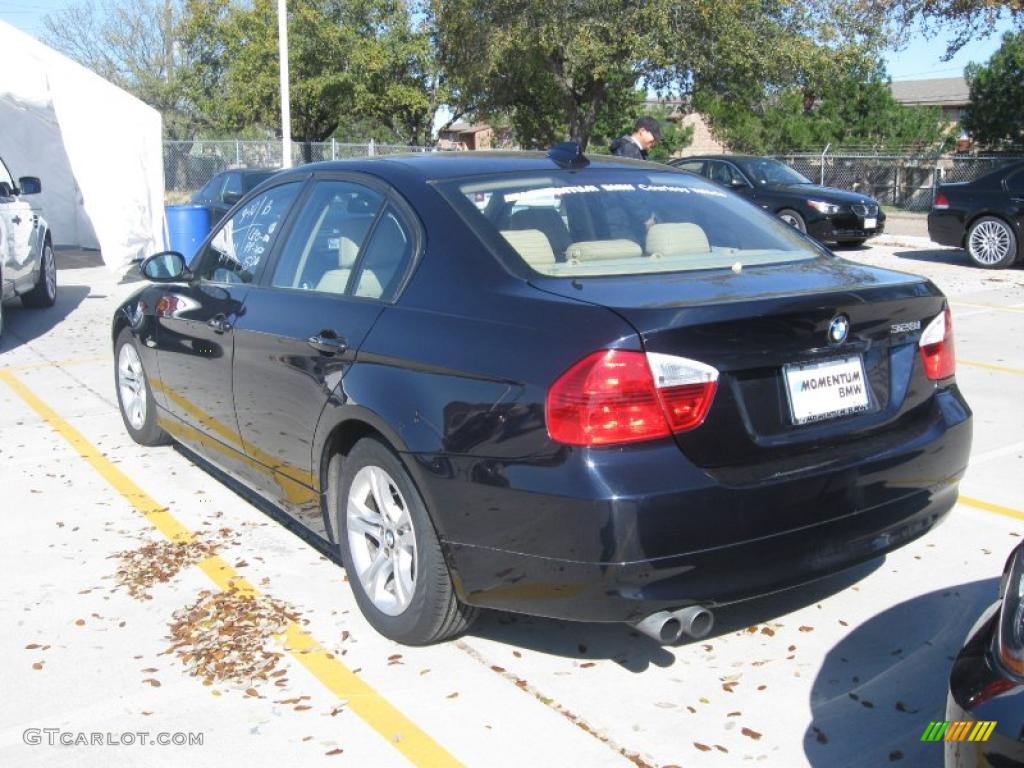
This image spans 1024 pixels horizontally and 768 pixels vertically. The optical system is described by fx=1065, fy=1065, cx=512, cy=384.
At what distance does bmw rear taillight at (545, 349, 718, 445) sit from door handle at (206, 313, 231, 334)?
2.20 metres

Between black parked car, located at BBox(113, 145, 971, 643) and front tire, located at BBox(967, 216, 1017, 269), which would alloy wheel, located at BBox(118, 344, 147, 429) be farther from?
front tire, located at BBox(967, 216, 1017, 269)

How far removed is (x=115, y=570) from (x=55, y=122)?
42.9ft

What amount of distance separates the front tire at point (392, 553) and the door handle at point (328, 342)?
1.16 feet

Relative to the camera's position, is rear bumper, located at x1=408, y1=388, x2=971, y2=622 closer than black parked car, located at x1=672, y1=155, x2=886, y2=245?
Result: Yes

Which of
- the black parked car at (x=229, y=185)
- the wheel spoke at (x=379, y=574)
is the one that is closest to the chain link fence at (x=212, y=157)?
the black parked car at (x=229, y=185)

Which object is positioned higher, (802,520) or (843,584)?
(802,520)

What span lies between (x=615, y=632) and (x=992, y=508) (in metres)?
2.30

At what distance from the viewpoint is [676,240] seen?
403cm

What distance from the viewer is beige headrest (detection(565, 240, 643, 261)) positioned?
12.6 ft

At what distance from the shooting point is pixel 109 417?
7.19m

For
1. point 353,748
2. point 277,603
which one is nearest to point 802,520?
point 353,748

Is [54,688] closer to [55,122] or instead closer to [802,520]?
[802,520]

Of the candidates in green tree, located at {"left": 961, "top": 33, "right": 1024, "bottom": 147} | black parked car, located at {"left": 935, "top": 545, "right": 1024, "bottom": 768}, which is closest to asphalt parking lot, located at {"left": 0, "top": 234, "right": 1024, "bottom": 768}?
black parked car, located at {"left": 935, "top": 545, "right": 1024, "bottom": 768}

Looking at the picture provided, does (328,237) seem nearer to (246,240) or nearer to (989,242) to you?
(246,240)
